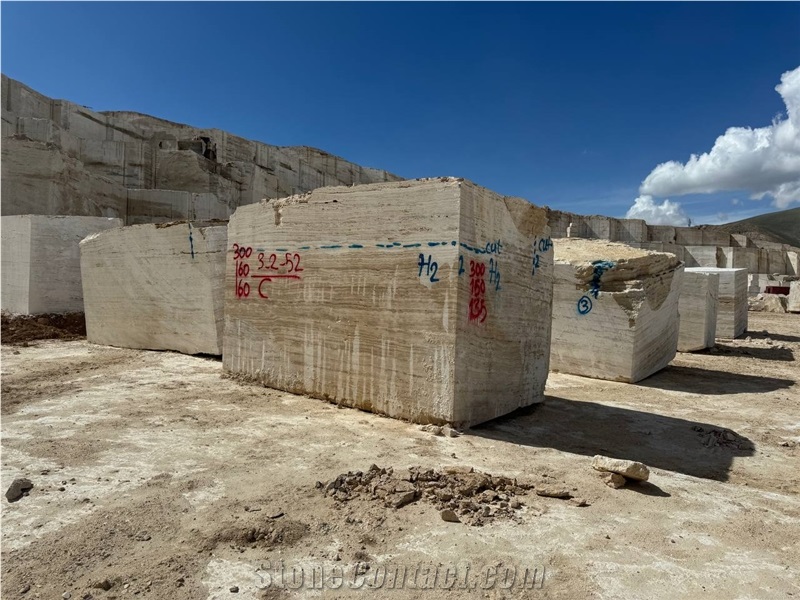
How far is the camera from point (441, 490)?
2.37 metres

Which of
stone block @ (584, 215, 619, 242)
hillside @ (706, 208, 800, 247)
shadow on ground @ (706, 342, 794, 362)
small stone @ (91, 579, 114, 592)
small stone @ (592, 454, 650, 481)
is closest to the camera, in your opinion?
small stone @ (91, 579, 114, 592)

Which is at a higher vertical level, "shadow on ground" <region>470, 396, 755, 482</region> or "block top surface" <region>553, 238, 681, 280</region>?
"block top surface" <region>553, 238, 681, 280</region>

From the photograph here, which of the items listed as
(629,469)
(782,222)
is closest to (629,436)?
(629,469)

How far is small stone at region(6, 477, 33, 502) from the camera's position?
2.22 metres

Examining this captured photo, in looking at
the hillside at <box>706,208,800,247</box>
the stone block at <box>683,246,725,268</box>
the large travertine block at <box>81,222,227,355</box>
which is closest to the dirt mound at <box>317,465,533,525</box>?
the large travertine block at <box>81,222,227,355</box>

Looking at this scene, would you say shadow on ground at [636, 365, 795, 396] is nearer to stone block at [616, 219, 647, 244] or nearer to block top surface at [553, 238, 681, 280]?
block top surface at [553, 238, 681, 280]

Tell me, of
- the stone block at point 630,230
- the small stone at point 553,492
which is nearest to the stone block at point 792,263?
the stone block at point 630,230

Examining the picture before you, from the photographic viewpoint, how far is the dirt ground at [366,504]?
67.7 inches

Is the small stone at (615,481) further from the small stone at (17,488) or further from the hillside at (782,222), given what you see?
the hillside at (782,222)

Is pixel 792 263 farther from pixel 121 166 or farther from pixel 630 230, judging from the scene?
pixel 121 166

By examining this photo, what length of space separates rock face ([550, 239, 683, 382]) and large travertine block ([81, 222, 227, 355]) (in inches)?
167

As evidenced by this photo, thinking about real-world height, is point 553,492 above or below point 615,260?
below

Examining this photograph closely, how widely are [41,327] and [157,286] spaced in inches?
105

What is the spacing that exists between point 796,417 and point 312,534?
15.7 feet
